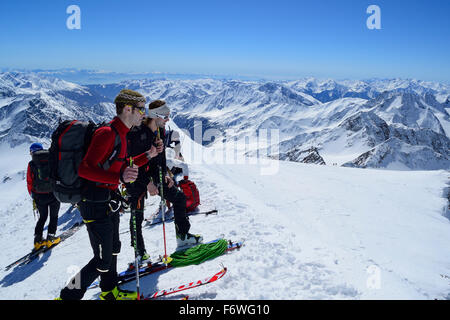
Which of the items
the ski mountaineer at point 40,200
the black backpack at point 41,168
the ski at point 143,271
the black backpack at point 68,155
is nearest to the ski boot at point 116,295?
the ski at point 143,271

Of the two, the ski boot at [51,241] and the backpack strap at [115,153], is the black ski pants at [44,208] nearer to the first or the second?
the ski boot at [51,241]

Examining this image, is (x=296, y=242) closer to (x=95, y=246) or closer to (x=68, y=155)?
(x=95, y=246)

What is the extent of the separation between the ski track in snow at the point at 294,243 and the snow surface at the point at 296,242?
0.09ft

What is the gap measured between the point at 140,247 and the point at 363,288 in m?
4.97

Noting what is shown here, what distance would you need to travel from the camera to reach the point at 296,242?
643cm

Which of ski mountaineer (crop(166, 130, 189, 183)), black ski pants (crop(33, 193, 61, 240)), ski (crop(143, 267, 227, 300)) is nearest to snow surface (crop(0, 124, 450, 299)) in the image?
ski (crop(143, 267, 227, 300))

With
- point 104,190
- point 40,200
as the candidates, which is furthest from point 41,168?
point 40,200

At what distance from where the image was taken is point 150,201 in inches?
475

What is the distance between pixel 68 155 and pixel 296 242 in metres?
5.42

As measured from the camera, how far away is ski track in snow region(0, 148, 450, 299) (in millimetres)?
4887

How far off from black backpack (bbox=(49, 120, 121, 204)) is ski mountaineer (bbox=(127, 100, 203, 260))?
1.46 meters

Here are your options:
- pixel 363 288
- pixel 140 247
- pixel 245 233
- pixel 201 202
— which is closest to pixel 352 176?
pixel 201 202

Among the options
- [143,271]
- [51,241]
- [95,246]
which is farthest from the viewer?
[51,241]
